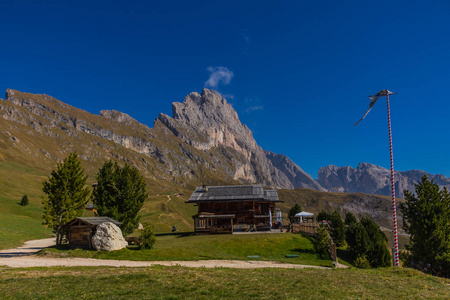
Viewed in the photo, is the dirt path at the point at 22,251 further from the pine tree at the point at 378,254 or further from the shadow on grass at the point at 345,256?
the pine tree at the point at 378,254

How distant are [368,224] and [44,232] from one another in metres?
59.6

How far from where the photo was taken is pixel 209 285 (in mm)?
15164

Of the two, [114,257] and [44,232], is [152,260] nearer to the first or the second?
[114,257]

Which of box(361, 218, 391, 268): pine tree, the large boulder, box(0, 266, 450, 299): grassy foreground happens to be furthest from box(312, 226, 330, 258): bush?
the large boulder

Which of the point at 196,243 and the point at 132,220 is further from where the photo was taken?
the point at 132,220

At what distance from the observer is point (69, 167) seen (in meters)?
35.8

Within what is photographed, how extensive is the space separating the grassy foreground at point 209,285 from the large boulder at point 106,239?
11.0 metres

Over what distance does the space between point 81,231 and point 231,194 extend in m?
32.8

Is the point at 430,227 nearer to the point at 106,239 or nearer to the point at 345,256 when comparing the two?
the point at 345,256

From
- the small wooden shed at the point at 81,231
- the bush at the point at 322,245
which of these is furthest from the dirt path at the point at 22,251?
the bush at the point at 322,245

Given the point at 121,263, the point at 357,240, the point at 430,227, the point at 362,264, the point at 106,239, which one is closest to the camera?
the point at 121,263

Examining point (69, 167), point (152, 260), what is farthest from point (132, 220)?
point (152, 260)

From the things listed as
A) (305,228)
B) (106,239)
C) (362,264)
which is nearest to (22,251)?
(106,239)

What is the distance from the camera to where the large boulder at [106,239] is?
30438 mm
